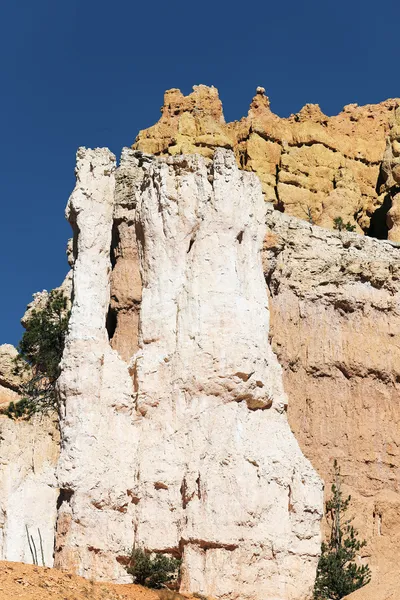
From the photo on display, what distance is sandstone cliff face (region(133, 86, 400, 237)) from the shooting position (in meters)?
39.2

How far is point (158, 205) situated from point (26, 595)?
9764 millimetres

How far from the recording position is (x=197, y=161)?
21734 mm

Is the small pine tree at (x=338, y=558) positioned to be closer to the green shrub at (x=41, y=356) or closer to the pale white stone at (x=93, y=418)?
the pale white stone at (x=93, y=418)

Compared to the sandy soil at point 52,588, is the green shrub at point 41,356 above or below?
above

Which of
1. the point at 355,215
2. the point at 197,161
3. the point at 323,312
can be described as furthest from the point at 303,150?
the point at 197,161

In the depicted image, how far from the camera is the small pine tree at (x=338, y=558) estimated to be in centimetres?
2072

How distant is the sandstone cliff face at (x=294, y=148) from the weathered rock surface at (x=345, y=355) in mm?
10828

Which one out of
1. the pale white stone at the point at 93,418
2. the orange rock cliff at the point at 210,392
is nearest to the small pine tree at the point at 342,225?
the orange rock cliff at the point at 210,392

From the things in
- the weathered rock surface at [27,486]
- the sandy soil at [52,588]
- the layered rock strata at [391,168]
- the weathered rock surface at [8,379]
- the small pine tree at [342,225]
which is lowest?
the sandy soil at [52,588]

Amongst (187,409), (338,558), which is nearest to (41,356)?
(187,409)

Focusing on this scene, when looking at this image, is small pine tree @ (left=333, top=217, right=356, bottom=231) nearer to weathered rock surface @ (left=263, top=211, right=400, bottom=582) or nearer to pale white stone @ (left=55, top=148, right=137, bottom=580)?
weathered rock surface @ (left=263, top=211, right=400, bottom=582)

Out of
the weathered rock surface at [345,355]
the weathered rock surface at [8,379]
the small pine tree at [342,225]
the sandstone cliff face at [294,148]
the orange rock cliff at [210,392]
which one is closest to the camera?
the orange rock cliff at [210,392]

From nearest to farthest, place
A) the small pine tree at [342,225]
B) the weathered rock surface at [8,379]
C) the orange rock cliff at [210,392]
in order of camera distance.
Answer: the orange rock cliff at [210,392], the weathered rock surface at [8,379], the small pine tree at [342,225]

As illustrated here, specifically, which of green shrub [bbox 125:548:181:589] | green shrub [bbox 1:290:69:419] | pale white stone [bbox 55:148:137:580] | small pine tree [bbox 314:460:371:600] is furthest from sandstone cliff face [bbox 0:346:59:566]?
small pine tree [bbox 314:460:371:600]
